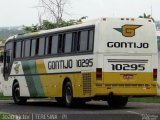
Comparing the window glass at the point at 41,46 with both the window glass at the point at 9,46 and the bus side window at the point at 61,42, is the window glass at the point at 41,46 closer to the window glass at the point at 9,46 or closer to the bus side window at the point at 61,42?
the bus side window at the point at 61,42

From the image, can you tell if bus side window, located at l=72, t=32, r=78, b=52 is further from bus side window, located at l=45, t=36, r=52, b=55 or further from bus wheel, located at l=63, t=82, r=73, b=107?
bus side window, located at l=45, t=36, r=52, b=55

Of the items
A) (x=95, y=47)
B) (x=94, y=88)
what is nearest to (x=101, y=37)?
(x=95, y=47)

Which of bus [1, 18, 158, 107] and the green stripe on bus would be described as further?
the green stripe on bus

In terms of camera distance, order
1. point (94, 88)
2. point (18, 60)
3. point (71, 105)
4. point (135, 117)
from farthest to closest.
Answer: point (18, 60) < point (71, 105) < point (94, 88) < point (135, 117)

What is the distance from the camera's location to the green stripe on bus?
28812 millimetres

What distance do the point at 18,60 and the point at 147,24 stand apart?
332 inches

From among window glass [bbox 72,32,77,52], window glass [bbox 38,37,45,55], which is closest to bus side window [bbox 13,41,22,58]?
window glass [bbox 38,37,45,55]

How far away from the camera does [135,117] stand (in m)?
19.2

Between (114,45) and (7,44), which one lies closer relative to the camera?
(114,45)

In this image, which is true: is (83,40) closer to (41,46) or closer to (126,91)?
(126,91)

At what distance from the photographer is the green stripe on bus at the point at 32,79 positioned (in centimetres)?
2881

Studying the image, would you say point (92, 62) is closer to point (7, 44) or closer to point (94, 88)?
point (94, 88)

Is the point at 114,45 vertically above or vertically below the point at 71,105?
above

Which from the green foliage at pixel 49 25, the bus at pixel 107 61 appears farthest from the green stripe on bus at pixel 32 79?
the green foliage at pixel 49 25
